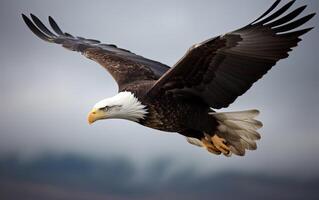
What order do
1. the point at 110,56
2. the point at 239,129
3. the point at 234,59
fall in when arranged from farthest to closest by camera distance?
the point at 110,56
the point at 239,129
the point at 234,59

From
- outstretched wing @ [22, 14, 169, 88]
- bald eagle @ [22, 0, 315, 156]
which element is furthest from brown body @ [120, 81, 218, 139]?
outstretched wing @ [22, 14, 169, 88]

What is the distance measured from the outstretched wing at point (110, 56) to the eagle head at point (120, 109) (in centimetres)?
34

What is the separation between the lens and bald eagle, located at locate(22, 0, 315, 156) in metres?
4.41

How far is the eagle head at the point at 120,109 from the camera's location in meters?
4.61

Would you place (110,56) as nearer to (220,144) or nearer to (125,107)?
(125,107)

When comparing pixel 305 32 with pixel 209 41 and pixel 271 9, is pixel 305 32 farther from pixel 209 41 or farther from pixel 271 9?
pixel 209 41

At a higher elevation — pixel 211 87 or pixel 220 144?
pixel 211 87

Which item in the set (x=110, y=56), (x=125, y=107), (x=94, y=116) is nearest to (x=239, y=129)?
(x=125, y=107)

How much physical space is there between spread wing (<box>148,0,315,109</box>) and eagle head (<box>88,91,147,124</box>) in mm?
123

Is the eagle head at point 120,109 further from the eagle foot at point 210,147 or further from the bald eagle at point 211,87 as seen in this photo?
the eagle foot at point 210,147

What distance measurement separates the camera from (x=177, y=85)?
4.60 metres

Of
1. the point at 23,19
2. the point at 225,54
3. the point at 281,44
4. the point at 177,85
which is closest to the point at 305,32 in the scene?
the point at 281,44

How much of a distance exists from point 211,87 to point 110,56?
120 centimetres

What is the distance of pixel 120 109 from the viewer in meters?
A: 4.63
